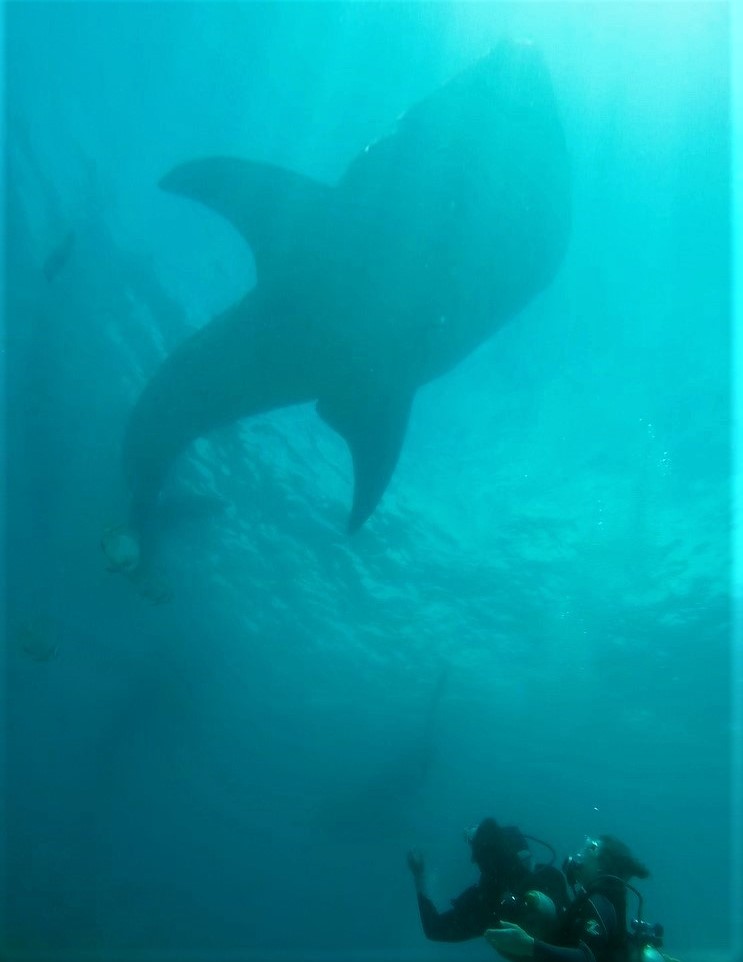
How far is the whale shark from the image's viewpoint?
16.5 feet

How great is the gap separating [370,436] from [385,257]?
7.09 feet

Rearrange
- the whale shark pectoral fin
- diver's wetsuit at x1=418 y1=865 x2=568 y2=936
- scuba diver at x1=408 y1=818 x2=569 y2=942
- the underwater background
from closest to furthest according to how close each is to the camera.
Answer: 1. scuba diver at x1=408 y1=818 x2=569 y2=942
2. diver's wetsuit at x1=418 y1=865 x2=568 y2=936
3. the whale shark pectoral fin
4. the underwater background

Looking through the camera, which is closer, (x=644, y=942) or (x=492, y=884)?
(x=644, y=942)

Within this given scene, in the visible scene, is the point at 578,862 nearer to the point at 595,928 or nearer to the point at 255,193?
the point at 595,928

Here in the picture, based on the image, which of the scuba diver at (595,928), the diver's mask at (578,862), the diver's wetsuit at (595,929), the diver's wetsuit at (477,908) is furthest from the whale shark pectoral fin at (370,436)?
the diver's wetsuit at (595,929)

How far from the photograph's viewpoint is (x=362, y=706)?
110 ft

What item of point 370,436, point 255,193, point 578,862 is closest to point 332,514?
point 370,436

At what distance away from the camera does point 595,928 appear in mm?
3619

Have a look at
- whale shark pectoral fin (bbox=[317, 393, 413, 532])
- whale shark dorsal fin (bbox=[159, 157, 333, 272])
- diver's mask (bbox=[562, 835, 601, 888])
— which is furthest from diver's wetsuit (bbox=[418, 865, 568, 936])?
whale shark dorsal fin (bbox=[159, 157, 333, 272])

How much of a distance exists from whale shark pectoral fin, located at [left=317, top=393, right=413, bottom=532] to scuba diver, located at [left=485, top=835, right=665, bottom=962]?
170 inches

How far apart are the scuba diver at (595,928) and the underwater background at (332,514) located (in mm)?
6044

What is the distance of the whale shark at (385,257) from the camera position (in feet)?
16.5

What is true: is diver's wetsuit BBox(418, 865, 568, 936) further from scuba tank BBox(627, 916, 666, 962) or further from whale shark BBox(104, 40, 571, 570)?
whale shark BBox(104, 40, 571, 570)

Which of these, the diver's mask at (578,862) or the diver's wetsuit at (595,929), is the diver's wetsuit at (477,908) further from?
the diver's wetsuit at (595,929)
